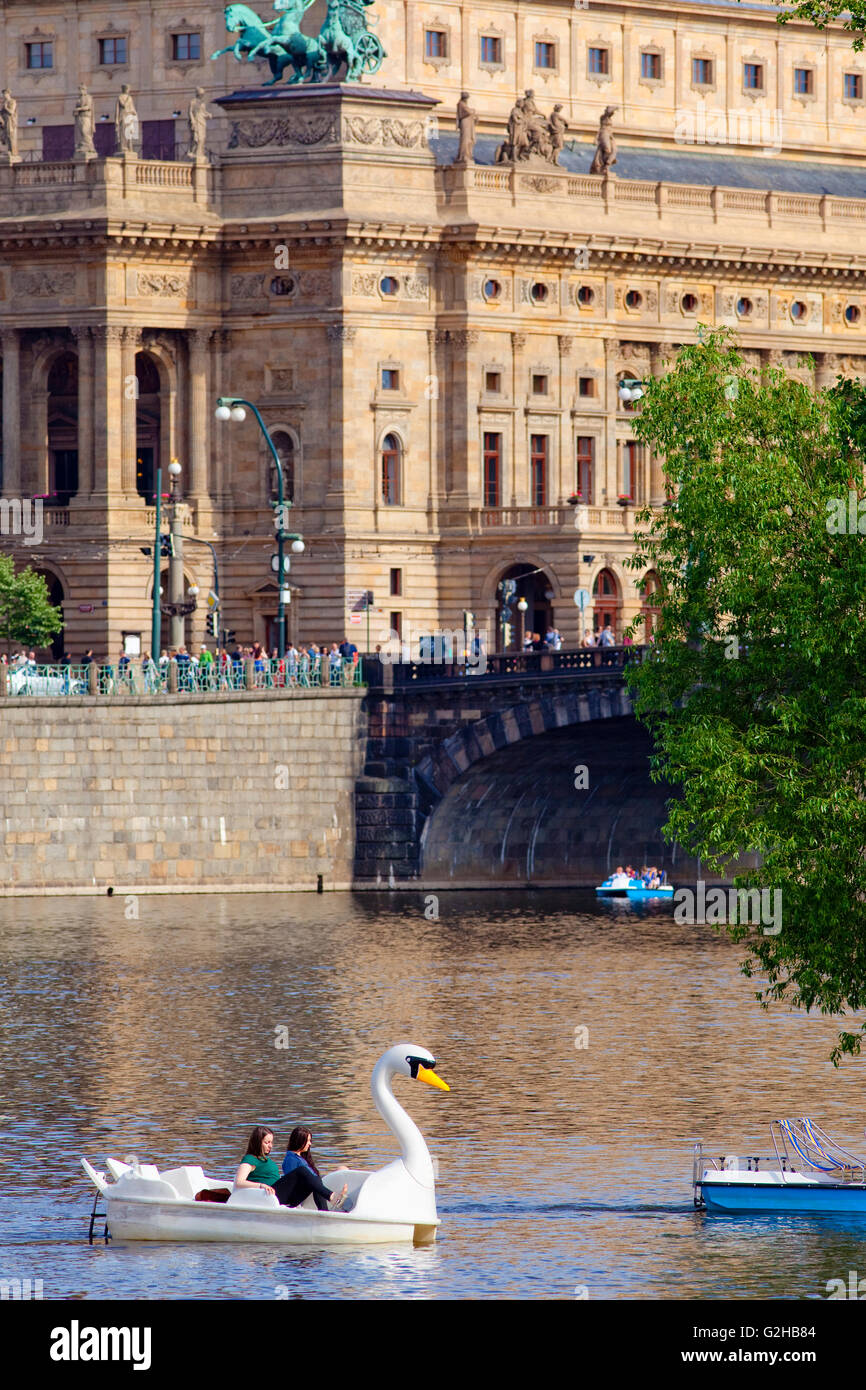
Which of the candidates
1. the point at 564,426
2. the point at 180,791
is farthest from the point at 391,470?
the point at 180,791

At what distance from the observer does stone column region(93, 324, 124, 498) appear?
467ft

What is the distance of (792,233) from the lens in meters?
159

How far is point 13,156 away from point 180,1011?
64.2m

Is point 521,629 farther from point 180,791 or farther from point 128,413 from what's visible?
point 180,791

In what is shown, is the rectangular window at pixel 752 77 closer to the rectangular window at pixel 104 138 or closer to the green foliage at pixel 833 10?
the rectangular window at pixel 104 138

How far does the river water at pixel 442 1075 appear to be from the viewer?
55.8 m

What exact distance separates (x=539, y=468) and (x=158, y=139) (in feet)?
66.5

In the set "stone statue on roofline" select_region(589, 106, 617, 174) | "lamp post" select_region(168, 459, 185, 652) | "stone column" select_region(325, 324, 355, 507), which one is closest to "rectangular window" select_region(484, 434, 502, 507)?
"stone column" select_region(325, 324, 355, 507)

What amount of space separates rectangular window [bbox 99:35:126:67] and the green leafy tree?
31.0 metres

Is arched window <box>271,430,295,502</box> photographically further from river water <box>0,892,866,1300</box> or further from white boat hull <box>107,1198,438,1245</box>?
white boat hull <box>107,1198,438,1245</box>

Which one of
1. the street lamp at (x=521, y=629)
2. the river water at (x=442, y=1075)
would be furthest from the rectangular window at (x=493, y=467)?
the river water at (x=442, y=1075)

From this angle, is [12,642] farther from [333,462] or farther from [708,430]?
[708,430]

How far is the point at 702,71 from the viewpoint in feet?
550
